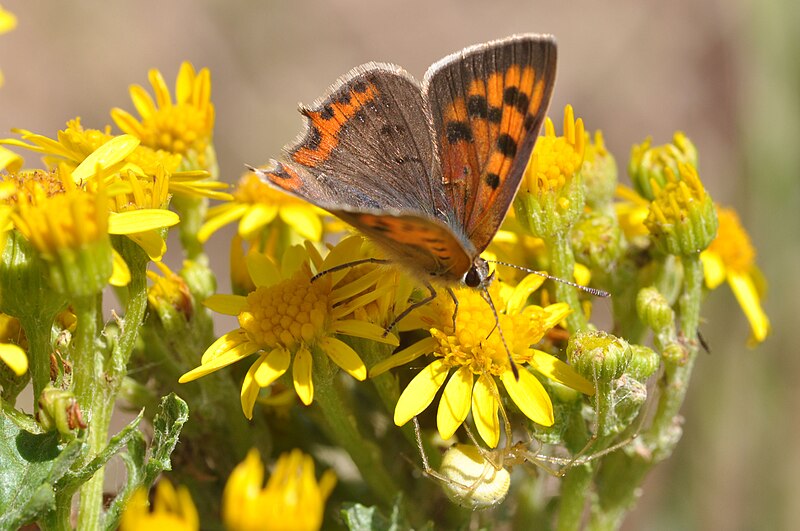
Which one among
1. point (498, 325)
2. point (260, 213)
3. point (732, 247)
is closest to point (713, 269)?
point (732, 247)

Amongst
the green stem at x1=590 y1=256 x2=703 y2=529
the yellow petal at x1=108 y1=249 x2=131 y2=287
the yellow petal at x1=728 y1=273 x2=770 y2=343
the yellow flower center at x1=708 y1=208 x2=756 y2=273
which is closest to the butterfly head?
the green stem at x1=590 y1=256 x2=703 y2=529

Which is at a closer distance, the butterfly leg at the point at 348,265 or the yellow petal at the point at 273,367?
the yellow petal at the point at 273,367

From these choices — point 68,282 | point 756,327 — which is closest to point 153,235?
point 68,282

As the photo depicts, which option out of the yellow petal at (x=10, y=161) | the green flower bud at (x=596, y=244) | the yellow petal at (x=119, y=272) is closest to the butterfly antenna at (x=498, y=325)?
the green flower bud at (x=596, y=244)

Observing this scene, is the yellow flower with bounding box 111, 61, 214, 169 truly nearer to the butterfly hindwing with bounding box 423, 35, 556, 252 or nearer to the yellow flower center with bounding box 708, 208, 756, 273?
the butterfly hindwing with bounding box 423, 35, 556, 252

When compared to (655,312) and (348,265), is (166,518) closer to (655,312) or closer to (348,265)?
(348,265)

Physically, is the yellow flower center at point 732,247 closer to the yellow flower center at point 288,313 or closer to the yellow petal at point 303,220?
the yellow petal at point 303,220
